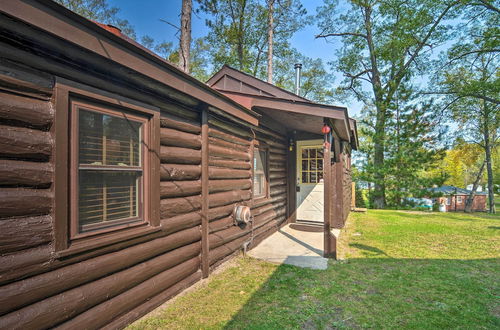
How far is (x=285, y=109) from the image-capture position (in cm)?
467

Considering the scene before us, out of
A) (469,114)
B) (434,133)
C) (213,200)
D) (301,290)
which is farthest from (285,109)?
(469,114)

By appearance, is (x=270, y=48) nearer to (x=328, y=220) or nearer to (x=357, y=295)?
(x=328, y=220)

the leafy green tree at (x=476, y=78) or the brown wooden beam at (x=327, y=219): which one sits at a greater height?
the leafy green tree at (x=476, y=78)

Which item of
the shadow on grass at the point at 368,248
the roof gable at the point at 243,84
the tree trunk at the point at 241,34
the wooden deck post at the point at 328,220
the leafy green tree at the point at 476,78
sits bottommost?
the shadow on grass at the point at 368,248

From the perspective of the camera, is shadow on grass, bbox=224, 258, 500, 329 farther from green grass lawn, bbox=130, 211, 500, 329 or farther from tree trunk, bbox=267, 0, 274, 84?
tree trunk, bbox=267, 0, 274, 84

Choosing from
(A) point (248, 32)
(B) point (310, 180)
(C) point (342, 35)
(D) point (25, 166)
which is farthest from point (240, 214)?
(C) point (342, 35)

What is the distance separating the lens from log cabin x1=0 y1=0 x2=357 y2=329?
1.68 metres

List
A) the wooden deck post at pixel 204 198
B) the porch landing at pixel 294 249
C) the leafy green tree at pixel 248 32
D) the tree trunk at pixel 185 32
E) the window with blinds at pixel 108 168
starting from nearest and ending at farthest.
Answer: the window with blinds at pixel 108 168 < the wooden deck post at pixel 204 198 < the porch landing at pixel 294 249 < the tree trunk at pixel 185 32 < the leafy green tree at pixel 248 32

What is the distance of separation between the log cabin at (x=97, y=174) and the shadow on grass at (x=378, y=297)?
1.10 metres

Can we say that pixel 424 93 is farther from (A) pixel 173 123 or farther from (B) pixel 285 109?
(A) pixel 173 123

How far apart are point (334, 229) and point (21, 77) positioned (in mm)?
6957

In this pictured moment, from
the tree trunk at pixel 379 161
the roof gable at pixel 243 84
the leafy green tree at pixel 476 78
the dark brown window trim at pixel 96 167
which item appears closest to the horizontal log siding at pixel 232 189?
the dark brown window trim at pixel 96 167

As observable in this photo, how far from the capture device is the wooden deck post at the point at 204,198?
3561 mm

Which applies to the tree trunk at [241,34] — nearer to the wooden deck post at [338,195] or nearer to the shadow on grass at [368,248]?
the wooden deck post at [338,195]
